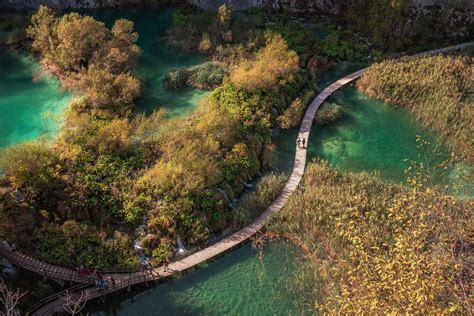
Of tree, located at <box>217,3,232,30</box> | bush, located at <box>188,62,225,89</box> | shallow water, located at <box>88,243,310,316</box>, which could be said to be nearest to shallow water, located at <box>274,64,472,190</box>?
bush, located at <box>188,62,225,89</box>

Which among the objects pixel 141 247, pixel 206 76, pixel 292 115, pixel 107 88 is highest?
pixel 107 88

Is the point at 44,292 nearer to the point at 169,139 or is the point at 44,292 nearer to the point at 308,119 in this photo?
the point at 169,139

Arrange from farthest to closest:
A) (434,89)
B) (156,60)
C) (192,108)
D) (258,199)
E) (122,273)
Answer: (156,60), (434,89), (192,108), (258,199), (122,273)

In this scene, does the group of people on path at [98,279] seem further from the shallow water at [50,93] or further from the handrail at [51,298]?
the shallow water at [50,93]

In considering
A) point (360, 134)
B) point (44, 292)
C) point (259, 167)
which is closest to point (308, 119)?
point (360, 134)

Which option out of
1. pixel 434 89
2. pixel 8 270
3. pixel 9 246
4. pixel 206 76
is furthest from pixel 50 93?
pixel 434 89

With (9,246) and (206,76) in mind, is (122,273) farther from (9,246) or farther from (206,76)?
(206,76)
